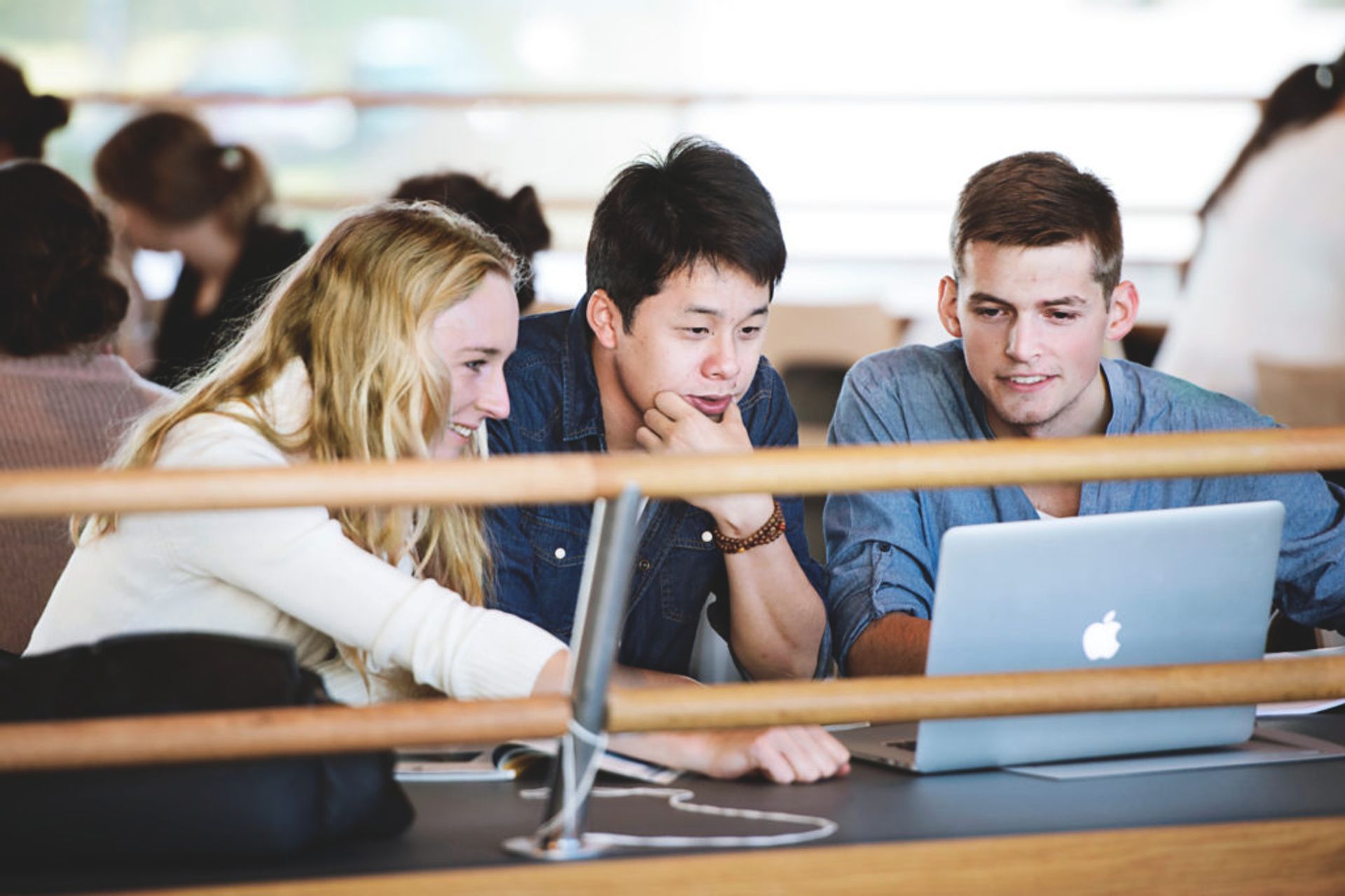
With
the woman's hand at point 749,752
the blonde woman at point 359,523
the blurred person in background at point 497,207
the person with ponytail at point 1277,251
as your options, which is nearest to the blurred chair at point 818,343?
the person with ponytail at point 1277,251

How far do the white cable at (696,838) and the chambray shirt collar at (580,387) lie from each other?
70 cm

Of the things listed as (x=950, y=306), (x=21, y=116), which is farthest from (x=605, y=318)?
(x=21, y=116)

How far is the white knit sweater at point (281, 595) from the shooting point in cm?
127

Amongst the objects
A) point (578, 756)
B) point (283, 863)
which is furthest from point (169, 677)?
point (578, 756)

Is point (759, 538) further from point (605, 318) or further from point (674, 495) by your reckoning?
point (674, 495)

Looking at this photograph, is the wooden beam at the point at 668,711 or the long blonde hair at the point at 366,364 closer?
the wooden beam at the point at 668,711

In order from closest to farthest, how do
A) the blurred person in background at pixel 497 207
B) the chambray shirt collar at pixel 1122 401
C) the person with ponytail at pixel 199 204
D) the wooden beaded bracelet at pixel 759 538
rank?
the wooden beaded bracelet at pixel 759 538, the chambray shirt collar at pixel 1122 401, the blurred person in background at pixel 497 207, the person with ponytail at pixel 199 204

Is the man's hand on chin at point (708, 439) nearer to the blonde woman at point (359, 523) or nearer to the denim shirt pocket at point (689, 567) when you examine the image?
the denim shirt pocket at point (689, 567)

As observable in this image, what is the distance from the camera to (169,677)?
109 centimetres

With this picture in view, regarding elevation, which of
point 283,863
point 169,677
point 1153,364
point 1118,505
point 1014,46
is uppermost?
point 1014,46

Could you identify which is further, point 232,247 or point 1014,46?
point 1014,46

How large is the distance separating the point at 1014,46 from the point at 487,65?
2.54 m

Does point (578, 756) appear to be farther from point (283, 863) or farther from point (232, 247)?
point (232, 247)

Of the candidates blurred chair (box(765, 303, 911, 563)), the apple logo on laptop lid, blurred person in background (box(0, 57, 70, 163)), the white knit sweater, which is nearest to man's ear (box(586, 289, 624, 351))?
the white knit sweater
